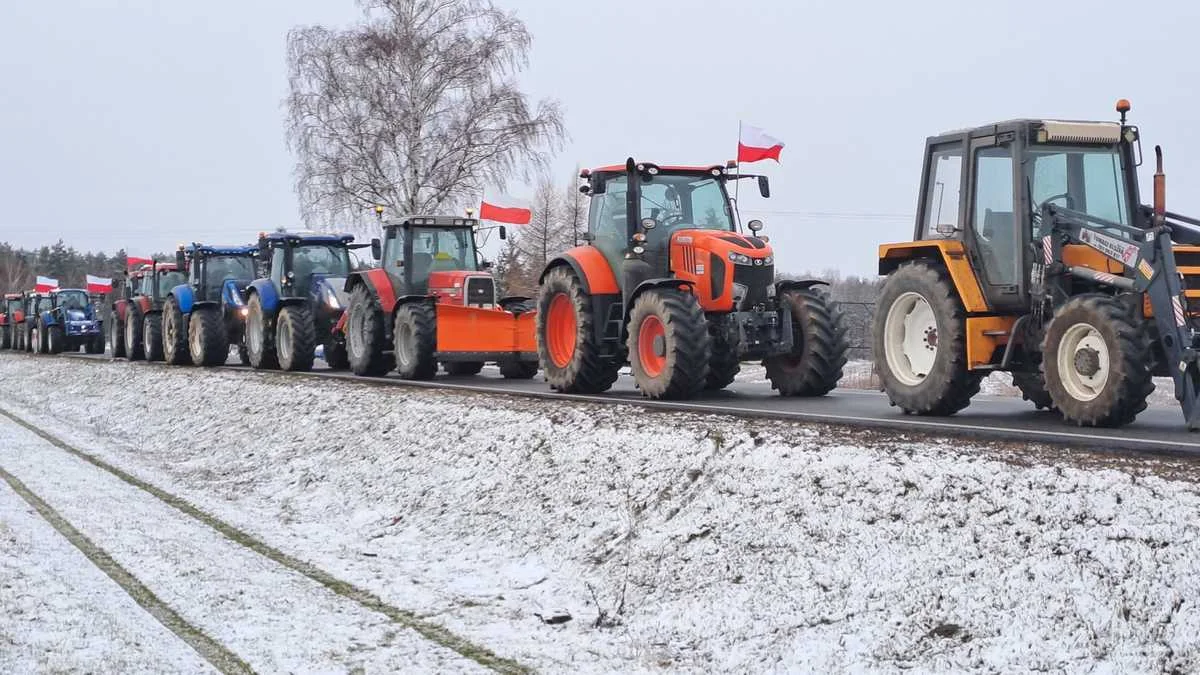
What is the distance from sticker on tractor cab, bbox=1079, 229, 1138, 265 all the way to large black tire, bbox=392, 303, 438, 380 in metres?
10.4

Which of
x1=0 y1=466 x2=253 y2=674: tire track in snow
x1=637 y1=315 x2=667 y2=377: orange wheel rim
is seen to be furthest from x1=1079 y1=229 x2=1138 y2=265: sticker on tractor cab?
x1=0 y1=466 x2=253 y2=674: tire track in snow

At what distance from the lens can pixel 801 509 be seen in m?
7.66

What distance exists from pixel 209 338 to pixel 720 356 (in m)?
14.2

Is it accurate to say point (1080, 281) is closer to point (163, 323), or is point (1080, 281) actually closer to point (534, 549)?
point (534, 549)

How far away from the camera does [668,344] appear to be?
12.8 metres

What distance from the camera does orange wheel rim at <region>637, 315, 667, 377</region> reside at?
13242 millimetres

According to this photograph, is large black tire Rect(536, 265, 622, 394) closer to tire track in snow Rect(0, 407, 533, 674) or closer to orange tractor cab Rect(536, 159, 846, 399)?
orange tractor cab Rect(536, 159, 846, 399)

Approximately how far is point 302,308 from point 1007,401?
12942mm

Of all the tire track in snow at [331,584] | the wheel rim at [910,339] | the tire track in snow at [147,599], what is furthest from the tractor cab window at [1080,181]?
the tire track in snow at [147,599]

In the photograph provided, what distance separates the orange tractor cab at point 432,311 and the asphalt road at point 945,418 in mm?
1946

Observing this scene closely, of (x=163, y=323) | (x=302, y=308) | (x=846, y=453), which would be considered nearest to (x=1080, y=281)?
(x=846, y=453)

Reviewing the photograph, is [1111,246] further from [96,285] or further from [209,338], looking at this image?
[96,285]

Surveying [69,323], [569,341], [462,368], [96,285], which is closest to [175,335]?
[462,368]

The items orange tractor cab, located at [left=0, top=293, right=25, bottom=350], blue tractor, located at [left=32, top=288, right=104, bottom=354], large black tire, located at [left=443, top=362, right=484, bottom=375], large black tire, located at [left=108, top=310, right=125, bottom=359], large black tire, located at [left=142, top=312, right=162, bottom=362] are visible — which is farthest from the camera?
orange tractor cab, located at [left=0, top=293, right=25, bottom=350]
